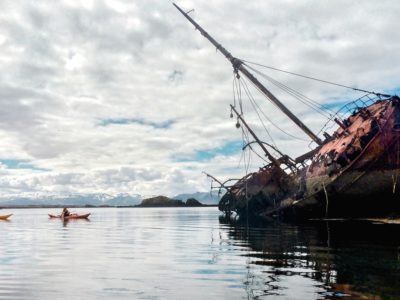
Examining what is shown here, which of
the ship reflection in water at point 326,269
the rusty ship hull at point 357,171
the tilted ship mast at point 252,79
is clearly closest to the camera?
the ship reflection in water at point 326,269

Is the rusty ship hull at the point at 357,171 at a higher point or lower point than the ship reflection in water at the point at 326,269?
higher

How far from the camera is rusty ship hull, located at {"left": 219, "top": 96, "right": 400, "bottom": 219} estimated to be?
2934 centimetres

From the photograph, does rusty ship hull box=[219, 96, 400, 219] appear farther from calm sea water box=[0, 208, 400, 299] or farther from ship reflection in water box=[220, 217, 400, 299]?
calm sea water box=[0, 208, 400, 299]

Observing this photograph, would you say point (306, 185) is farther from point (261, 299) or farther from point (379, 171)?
point (261, 299)

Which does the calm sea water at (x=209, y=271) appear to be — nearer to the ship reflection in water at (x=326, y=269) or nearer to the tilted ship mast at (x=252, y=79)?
the ship reflection in water at (x=326, y=269)

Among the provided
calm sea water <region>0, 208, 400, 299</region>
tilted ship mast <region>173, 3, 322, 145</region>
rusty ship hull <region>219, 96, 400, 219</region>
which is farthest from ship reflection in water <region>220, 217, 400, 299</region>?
tilted ship mast <region>173, 3, 322, 145</region>

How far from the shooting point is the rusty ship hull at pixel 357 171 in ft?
96.3

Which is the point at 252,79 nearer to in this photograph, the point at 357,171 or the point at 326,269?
the point at 357,171

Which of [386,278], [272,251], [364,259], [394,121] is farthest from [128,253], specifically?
[394,121]

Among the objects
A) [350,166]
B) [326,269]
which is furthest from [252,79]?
[326,269]

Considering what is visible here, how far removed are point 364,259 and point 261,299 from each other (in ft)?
22.1

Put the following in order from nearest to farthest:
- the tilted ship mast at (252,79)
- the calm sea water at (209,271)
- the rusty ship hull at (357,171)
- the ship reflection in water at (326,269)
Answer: the ship reflection in water at (326,269) → the calm sea water at (209,271) → the rusty ship hull at (357,171) → the tilted ship mast at (252,79)

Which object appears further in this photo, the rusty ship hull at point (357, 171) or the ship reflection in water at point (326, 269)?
the rusty ship hull at point (357, 171)

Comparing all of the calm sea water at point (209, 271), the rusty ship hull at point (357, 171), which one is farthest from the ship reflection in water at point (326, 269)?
the rusty ship hull at point (357, 171)
